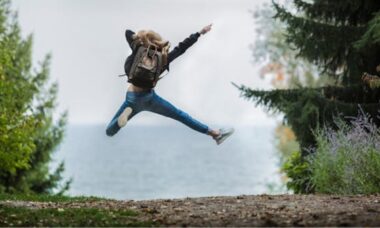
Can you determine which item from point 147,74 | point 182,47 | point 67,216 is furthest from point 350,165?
point 67,216

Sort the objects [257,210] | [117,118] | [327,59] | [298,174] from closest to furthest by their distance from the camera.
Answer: [257,210], [117,118], [298,174], [327,59]

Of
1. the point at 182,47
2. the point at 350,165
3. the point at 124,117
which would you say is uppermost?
the point at 182,47

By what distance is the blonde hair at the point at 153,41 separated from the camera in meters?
10.1

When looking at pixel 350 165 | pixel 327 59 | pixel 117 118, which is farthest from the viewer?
pixel 327 59

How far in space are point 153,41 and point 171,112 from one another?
98 cm

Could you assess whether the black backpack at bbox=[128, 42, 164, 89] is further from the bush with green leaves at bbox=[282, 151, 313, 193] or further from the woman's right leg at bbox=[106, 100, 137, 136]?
the bush with green leaves at bbox=[282, 151, 313, 193]

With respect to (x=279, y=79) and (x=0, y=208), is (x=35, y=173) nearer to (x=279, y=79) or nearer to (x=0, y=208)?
(x=279, y=79)

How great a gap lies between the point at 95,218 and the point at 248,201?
211cm

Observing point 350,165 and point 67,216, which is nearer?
point 67,216

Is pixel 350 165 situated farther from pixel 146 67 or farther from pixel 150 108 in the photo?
pixel 146 67

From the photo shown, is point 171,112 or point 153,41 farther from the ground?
point 153,41

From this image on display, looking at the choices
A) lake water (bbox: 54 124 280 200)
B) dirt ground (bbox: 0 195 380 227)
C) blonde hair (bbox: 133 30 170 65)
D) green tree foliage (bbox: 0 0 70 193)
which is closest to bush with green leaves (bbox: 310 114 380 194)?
dirt ground (bbox: 0 195 380 227)

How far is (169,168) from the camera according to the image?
160 ft

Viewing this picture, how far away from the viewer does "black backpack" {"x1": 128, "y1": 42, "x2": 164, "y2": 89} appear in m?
9.88
